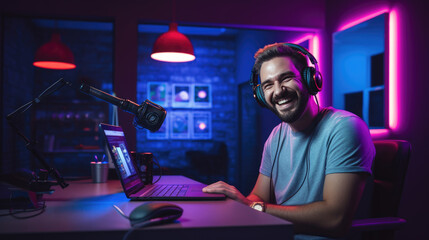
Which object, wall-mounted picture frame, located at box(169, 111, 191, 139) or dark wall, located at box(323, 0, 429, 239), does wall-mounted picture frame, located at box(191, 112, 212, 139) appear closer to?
wall-mounted picture frame, located at box(169, 111, 191, 139)

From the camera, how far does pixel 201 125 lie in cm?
732

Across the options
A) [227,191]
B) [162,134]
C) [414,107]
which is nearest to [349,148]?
[227,191]

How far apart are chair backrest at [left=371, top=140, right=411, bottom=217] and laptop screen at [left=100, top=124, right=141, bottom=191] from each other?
3.33 ft

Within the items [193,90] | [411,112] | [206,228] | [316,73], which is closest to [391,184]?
[316,73]

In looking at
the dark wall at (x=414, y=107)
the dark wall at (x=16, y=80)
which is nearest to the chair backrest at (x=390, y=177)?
the dark wall at (x=414, y=107)

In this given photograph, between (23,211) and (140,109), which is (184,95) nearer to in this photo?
(140,109)

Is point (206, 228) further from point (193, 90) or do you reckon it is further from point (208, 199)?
point (193, 90)

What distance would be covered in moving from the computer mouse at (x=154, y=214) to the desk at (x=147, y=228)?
0.06ft

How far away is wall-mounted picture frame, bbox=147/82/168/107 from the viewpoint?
7152 millimetres

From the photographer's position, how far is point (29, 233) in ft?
2.66

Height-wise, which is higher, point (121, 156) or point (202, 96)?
point (202, 96)

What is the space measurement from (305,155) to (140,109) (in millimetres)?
742

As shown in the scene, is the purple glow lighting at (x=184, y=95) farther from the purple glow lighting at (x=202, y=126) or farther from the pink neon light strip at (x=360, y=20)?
the pink neon light strip at (x=360, y=20)

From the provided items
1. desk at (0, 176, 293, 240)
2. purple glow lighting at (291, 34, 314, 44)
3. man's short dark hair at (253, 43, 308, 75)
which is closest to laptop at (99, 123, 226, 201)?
desk at (0, 176, 293, 240)
